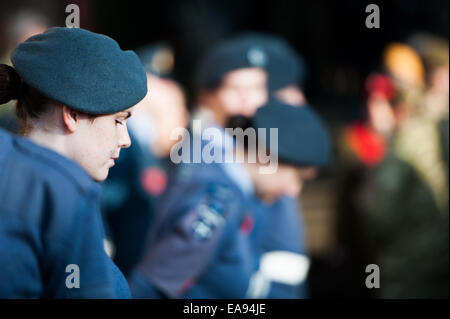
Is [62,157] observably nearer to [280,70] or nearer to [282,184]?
[282,184]

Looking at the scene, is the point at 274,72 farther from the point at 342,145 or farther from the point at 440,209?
the point at 342,145

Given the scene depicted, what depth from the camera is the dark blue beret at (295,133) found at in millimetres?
2543

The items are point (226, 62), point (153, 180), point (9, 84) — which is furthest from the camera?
point (153, 180)

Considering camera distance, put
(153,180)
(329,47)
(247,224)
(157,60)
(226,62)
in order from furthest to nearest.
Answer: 1. (329,47)
2. (157,60)
3. (153,180)
4. (226,62)
5. (247,224)

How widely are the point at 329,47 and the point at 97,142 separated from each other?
16.5 feet

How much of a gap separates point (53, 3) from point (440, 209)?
3.36m

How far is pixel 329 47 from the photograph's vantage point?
20.4ft

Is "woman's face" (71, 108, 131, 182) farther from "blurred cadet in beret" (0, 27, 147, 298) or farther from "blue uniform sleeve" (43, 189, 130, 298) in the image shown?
"blue uniform sleeve" (43, 189, 130, 298)

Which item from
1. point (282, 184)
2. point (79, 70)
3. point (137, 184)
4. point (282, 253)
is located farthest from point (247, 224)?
point (137, 184)

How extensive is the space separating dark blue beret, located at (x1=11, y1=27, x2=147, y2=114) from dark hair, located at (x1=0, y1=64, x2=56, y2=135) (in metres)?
0.03

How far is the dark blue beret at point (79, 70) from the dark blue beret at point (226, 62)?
1.78 m

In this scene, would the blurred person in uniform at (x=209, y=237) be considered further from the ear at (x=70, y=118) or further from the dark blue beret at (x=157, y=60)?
the dark blue beret at (x=157, y=60)

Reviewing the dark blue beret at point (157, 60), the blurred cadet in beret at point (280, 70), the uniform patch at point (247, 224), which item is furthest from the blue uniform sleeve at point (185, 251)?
the dark blue beret at point (157, 60)

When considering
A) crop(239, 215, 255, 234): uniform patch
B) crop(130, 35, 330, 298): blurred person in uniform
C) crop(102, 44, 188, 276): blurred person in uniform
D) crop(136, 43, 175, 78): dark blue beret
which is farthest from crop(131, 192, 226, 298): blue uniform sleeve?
crop(136, 43, 175, 78): dark blue beret
